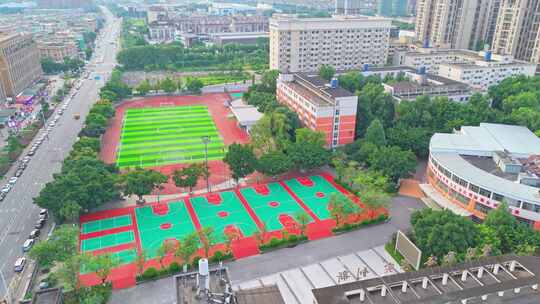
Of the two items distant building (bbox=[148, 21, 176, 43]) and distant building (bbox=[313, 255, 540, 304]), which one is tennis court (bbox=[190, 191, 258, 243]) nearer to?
distant building (bbox=[313, 255, 540, 304])

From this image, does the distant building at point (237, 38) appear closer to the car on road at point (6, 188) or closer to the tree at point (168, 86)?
the tree at point (168, 86)

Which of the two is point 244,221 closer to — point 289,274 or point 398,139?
point 289,274

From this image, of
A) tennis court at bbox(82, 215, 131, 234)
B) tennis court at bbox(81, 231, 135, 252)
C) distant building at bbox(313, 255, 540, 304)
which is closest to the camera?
distant building at bbox(313, 255, 540, 304)

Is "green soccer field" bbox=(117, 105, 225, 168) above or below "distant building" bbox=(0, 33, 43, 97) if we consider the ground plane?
below

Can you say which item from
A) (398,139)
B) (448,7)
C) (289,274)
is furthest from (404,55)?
(289,274)

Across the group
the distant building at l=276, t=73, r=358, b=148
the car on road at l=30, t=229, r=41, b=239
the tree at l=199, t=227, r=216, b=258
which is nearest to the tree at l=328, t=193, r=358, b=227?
the tree at l=199, t=227, r=216, b=258

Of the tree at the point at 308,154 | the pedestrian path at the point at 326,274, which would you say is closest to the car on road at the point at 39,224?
the pedestrian path at the point at 326,274
